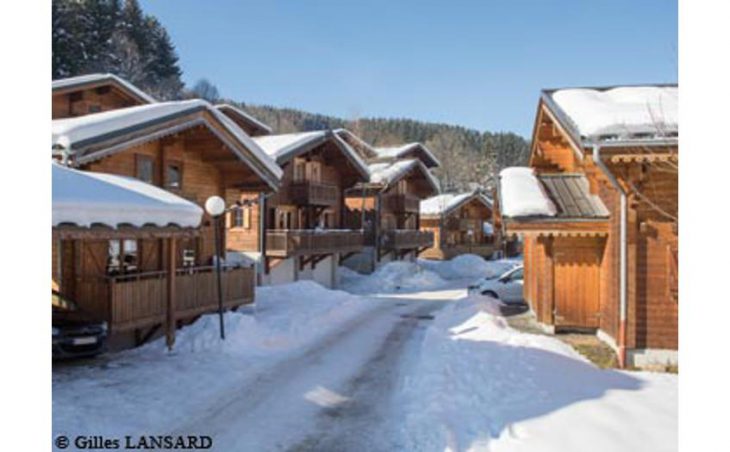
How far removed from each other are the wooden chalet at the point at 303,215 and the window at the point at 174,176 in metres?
6.80

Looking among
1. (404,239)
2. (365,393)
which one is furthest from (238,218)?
(365,393)

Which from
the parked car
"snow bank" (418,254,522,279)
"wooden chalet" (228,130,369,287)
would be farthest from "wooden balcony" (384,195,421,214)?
the parked car

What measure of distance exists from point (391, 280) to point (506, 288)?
31.7 feet

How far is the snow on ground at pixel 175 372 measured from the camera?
24.0 feet

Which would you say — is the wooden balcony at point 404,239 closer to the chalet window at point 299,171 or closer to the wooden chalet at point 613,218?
the chalet window at point 299,171

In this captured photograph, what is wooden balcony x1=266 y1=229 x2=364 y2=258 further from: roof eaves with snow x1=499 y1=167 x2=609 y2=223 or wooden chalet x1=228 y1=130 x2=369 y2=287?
roof eaves with snow x1=499 y1=167 x2=609 y2=223

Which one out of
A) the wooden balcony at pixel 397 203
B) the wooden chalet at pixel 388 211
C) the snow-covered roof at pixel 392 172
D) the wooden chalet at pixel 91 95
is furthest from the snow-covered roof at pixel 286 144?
the wooden balcony at pixel 397 203

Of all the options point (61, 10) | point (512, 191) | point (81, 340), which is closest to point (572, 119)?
point (512, 191)

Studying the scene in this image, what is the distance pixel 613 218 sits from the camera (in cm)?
1150

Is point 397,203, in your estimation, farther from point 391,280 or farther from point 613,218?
point 613,218
